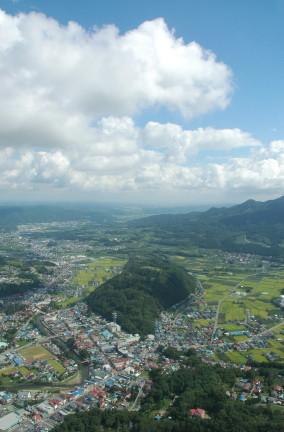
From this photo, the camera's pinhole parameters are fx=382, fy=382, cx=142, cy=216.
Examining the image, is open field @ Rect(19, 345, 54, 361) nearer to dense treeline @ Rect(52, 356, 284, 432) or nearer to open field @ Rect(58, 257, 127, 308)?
dense treeline @ Rect(52, 356, 284, 432)

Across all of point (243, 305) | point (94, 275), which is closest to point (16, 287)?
point (94, 275)

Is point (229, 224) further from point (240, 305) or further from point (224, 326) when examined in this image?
point (224, 326)

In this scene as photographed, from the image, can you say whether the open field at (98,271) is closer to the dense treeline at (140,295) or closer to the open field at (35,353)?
the dense treeline at (140,295)

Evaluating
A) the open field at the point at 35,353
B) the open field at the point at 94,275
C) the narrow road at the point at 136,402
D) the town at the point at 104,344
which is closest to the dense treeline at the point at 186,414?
the narrow road at the point at 136,402

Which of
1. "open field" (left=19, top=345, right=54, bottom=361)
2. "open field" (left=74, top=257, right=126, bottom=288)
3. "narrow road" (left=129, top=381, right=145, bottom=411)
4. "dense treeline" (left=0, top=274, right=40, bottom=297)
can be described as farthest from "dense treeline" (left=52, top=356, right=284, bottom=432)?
"open field" (left=74, top=257, right=126, bottom=288)

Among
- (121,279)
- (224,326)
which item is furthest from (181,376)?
(121,279)
